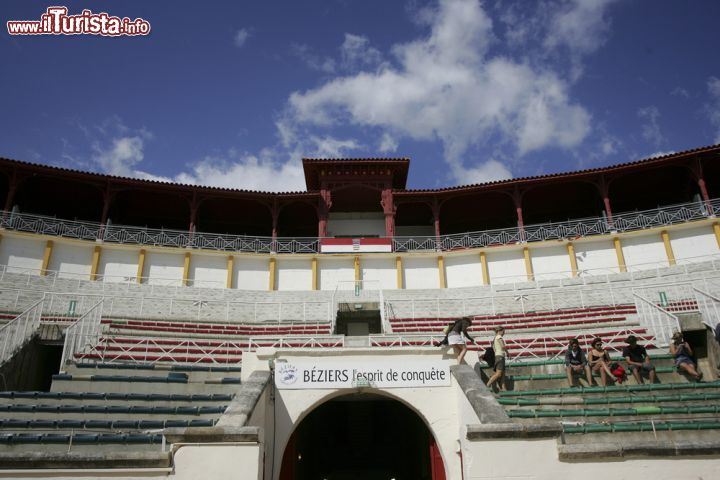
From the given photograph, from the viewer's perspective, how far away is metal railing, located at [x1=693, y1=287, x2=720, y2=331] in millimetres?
10672

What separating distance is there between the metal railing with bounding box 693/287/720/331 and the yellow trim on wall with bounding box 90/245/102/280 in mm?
23302

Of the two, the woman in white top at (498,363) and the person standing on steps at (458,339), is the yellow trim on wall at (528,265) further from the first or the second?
the person standing on steps at (458,339)

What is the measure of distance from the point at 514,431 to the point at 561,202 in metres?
26.0

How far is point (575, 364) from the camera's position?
9109 millimetres

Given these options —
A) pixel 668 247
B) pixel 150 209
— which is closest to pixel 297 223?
pixel 150 209

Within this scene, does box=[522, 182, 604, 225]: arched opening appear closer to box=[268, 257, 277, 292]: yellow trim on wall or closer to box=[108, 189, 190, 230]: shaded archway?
box=[268, 257, 277, 292]: yellow trim on wall

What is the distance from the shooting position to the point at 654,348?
36.7 feet

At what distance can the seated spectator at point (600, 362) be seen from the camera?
8.72 m

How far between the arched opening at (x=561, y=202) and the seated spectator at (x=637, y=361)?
18979 mm

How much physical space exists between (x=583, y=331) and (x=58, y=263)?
22283 millimetres

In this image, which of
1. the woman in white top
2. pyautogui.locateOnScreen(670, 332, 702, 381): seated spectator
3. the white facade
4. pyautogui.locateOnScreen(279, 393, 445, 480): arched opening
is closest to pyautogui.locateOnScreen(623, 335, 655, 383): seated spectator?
pyautogui.locateOnScreen(670, 332, 702, 381): seated spectator

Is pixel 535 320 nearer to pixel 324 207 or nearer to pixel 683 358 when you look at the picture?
pixel 683 358

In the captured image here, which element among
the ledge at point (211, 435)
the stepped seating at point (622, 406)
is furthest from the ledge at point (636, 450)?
the ledge at point (211, 435)

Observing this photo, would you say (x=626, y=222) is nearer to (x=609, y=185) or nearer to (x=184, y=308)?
(x=609, y=185)
